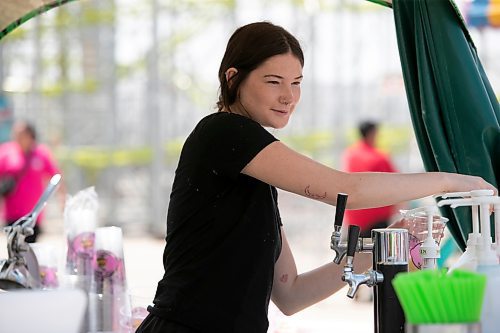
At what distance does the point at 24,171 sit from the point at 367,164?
232cm

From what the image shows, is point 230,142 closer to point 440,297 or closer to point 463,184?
point 463,184

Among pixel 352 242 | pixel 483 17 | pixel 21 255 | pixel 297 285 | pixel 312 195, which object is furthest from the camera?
pixel 483 17

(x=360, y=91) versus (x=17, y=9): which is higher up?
(x=360, y=91)

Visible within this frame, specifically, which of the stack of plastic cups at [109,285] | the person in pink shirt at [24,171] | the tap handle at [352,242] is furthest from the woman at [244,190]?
the person in pink shirt at [24,171]

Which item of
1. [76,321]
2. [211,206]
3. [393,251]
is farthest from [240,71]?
[76,321]

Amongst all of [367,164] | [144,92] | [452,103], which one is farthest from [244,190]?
[144,92]

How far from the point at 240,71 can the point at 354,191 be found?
0.33m

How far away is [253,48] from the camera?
1659 millimetres

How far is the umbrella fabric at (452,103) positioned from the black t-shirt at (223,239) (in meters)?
0.46

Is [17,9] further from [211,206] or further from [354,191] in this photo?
[354,191]

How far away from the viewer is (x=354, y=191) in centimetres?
154

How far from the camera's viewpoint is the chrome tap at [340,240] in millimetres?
1426

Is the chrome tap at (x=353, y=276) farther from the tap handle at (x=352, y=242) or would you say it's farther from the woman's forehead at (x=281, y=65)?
the woman's forehead at (x=281, y=65)

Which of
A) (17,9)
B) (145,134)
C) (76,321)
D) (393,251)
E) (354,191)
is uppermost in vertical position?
(145,134)
